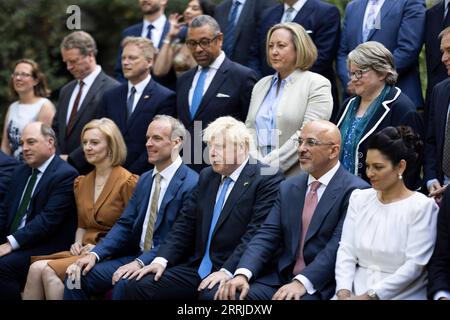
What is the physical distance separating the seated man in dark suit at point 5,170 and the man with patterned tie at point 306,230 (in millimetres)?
2991

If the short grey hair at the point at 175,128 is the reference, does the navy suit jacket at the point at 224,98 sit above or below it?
above

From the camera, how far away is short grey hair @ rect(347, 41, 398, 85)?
22.1 feet

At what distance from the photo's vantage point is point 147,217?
7.24 m

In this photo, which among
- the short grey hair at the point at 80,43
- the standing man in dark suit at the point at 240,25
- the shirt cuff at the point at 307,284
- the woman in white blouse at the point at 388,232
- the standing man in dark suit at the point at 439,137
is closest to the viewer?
the woman in white blouse at the point at 388,232

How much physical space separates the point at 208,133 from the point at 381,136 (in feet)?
4.98

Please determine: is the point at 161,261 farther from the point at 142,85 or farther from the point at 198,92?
the point at 142,85

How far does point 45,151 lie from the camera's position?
800 cm

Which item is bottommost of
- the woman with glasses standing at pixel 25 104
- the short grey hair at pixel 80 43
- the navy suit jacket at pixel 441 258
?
the navy suit jacket at pixel 441 258

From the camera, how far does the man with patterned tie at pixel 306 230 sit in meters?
5.99

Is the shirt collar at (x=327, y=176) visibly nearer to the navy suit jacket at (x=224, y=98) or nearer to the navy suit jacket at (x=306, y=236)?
the navy suit jacket at (x=306, y=236)

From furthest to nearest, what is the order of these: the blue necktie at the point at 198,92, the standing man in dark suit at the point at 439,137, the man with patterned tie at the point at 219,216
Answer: the blue necktie at the point at 198,92 → the man with patterned tie at the point at 219,216 → the standing man in dark suit at the point at 439,137

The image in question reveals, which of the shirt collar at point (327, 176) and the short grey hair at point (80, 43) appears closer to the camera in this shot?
the shirt collar at point (327, 176)

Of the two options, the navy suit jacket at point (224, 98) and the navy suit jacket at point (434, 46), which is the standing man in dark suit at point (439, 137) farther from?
the navy suit jacket at point (224, 98)

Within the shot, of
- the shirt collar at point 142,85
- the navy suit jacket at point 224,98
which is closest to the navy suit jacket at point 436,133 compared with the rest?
the navy suit jacket at point 224,98
